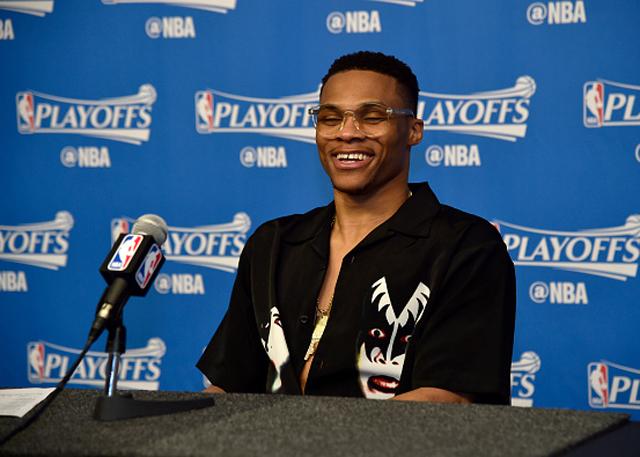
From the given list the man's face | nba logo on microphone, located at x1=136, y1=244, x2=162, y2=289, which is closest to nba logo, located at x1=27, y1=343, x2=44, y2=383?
the man's face

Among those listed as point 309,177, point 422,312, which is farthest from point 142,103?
point 422,312

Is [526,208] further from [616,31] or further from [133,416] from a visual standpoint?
[133,416]

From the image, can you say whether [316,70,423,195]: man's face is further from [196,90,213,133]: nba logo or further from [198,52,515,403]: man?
[196,90,213,133]: nba logo

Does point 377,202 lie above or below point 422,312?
above

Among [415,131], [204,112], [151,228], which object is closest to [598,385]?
[415,131]

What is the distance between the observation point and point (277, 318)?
7.03 ft

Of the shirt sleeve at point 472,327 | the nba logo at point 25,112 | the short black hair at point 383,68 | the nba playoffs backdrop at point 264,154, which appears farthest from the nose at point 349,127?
the nba logo at point 25,112

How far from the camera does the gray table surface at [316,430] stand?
3.58ft

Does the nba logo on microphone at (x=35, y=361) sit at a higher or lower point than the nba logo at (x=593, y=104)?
lower

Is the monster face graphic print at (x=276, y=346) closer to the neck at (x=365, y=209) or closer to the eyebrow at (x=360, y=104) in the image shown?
the neck at (x=365, y=209)

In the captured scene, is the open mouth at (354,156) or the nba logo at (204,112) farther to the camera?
the nba logo at (204,112)

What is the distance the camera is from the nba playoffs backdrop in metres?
3.18

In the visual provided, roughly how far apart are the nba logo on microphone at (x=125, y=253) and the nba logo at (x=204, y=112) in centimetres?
231

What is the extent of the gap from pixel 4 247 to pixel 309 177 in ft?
4.48
